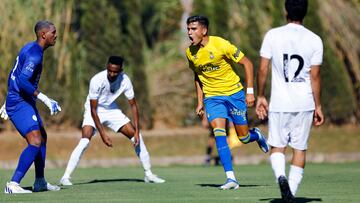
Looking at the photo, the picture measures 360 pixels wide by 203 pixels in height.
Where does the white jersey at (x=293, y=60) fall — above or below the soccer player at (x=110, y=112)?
above

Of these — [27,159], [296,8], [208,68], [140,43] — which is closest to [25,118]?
[27,159]

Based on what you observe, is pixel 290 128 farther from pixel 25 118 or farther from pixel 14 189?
pixel 14 189

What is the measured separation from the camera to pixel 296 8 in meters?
11.5

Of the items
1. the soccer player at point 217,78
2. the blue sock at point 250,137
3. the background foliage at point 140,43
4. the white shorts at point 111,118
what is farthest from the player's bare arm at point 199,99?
the background foliage at point 140,43

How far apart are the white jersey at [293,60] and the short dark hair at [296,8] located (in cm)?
10

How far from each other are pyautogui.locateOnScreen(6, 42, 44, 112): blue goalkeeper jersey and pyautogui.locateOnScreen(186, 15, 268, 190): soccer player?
2.18 m

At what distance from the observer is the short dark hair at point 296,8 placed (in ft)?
37.7

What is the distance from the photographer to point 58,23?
3088 centimetres

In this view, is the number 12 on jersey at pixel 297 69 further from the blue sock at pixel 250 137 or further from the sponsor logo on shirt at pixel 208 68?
the blue sock at pixel 250 137

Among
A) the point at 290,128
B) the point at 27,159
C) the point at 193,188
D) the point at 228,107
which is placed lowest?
the point at 193,188

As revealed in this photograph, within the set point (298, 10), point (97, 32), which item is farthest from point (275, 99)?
point (97, 32)

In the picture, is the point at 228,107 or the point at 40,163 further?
the point at 228,107

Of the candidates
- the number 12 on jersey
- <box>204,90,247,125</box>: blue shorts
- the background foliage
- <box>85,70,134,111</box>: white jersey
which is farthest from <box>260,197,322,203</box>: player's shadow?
the background foliage

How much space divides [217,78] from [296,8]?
403cm
